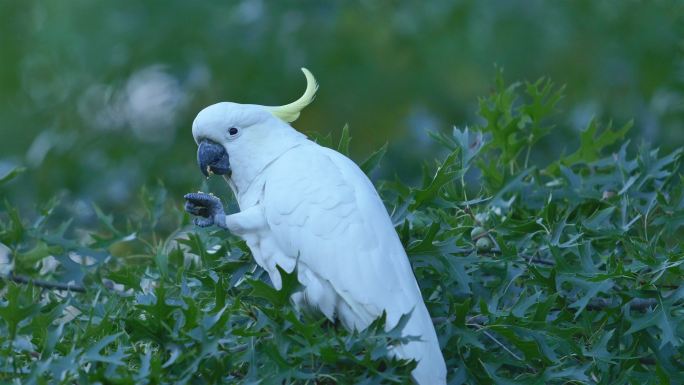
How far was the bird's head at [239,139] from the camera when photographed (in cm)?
271

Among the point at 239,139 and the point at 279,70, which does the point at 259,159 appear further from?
the point at 279,70

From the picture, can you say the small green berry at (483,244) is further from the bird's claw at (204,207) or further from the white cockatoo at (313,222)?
the bird's claw at (204,207)

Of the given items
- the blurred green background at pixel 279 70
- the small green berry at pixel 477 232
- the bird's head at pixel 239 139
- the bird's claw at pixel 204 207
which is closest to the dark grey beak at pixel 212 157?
the bird's head at pixel 239 139

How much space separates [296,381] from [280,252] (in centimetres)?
35

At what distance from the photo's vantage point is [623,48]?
7.09 meters

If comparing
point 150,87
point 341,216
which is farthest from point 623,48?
point 341,216

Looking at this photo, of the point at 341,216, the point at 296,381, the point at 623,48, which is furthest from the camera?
the point at 623,48

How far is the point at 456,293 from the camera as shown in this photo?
103 inches

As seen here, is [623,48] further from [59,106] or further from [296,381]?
[296,381]

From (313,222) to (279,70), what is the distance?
4932 millimetres

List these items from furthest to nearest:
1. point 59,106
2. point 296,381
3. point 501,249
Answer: point 59,106 < point 501,249 < point 296,381

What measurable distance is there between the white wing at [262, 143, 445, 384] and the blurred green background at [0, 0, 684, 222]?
4.12 m

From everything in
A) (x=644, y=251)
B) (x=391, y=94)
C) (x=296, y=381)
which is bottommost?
(x=391, y=94)

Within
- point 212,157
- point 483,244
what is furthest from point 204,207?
point 483,244
